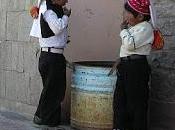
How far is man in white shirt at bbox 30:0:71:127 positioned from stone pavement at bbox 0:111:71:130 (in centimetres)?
27

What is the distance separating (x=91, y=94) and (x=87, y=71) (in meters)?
0.27

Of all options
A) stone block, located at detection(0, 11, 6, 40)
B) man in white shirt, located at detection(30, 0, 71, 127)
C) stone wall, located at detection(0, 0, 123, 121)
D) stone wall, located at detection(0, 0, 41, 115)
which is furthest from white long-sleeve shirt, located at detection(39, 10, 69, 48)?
stone block, located at detection(0, 11, 6, 40)

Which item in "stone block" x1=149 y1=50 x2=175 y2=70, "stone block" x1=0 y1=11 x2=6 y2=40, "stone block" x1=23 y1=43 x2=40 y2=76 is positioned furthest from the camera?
"stone block" x1=0 y1=11 x2=6 y2=40

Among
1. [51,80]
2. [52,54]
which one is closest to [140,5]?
[52,54]

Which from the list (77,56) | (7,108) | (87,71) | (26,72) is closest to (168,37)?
(87,71)

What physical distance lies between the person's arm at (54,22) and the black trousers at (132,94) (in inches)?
34.8

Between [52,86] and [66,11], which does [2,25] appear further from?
[52,86]

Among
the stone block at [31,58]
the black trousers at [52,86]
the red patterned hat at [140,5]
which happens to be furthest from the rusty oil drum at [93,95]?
the stone block at [31,58]

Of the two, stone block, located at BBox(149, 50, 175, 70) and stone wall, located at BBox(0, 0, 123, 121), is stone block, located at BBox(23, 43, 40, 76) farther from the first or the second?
stone block, located at BBox(149, 50, 175, 70)

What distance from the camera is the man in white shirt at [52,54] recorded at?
5.83 m

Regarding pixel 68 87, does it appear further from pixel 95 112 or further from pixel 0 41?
pixel 0 41

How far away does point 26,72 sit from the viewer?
23.5ft

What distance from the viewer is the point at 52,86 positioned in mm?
6043

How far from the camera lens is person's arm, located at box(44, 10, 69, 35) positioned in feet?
19.0
